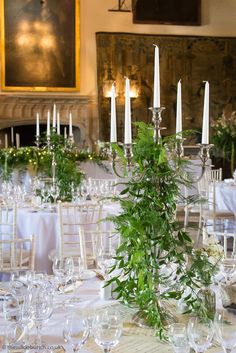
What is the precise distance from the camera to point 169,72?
13422 mm

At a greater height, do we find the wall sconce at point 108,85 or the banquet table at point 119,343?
the wall sconce at point 108,85

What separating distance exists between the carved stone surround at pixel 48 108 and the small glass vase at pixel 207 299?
10.9 meters

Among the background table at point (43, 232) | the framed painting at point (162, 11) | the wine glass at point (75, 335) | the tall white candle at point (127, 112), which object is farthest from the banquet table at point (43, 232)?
the framed painting at point (162, 11)

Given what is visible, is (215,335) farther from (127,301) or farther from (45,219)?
(45,219)

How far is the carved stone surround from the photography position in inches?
495

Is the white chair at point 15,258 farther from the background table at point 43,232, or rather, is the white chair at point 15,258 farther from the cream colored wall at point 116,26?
the cream colored wall at point 116,26

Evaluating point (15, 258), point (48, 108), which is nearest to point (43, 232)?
point (15, 258)

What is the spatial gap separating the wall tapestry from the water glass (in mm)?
11073

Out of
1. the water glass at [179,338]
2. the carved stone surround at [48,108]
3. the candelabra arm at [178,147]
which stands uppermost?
the carved stone surround at [48,108]

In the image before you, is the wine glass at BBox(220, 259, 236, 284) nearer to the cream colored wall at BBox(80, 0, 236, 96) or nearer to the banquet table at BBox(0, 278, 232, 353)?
the banquet table at BBox(0, 278, 232, 353)

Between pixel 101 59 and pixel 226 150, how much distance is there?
427 cm

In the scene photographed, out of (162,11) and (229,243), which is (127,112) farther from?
(162,11)

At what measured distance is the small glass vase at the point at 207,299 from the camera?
2.05m

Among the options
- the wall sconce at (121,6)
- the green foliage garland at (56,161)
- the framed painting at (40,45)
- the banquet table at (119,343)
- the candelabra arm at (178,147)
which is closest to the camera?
the banquet table at (119,343)
